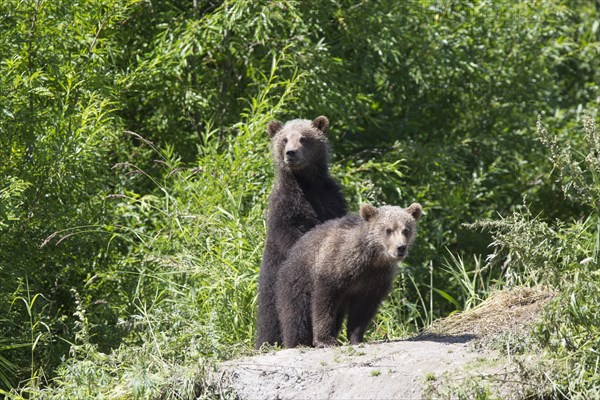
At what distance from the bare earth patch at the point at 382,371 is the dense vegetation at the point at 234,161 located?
0.27 metres

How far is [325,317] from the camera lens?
309 inches

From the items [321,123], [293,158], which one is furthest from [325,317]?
[321,123]

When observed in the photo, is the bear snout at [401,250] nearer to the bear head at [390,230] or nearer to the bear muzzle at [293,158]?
the bear head at [390,230]

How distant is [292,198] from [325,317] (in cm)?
138

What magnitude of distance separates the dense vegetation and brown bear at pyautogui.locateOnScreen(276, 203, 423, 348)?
1.56 ft

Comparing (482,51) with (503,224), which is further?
(482,51)

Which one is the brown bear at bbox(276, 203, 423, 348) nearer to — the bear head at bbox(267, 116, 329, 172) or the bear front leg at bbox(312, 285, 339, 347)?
the bear front leg at bbox(312, 285, 339, 347)

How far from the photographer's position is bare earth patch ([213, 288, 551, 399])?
630 cm

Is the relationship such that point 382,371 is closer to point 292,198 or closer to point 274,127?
point 292,198

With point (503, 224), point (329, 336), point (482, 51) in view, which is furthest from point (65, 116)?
point (482, 51)

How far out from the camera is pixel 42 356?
977 centimetres

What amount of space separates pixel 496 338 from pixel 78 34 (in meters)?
5.59

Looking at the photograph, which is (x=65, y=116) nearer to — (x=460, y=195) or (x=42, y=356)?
(x=42, y=356)

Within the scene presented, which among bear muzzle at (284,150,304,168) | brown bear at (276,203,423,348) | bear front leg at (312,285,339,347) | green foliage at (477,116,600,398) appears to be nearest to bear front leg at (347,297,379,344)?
brown bear at (276,203,423,348)
